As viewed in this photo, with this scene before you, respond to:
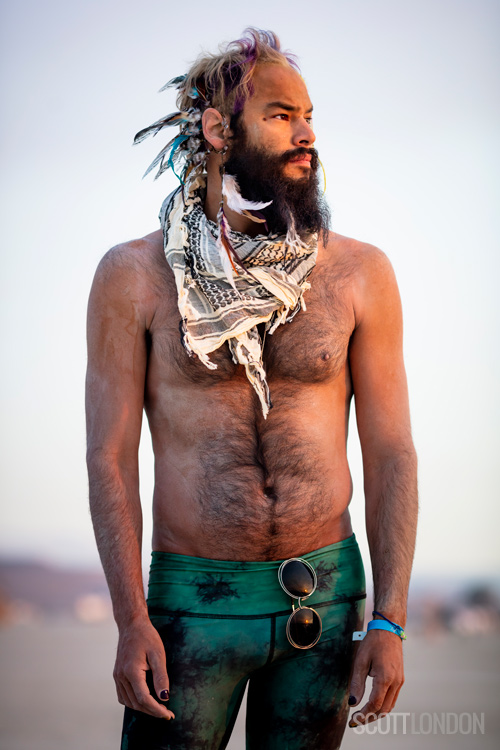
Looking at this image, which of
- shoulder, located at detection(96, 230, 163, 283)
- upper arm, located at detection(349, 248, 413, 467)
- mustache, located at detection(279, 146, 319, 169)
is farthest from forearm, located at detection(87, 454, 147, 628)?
mustache, located at detection(279, 146, 319, 169)

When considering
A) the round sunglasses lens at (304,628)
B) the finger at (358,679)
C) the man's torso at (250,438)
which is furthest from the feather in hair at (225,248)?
the finger at (358,679)

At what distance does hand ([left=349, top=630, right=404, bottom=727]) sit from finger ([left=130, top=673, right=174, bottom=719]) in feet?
1.17

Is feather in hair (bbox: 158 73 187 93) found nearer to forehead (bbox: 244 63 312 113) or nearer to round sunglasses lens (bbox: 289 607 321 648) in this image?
forehead (bbox: 244 63 312 113)

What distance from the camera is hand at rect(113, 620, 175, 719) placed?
64.3 inches

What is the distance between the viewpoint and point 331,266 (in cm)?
198

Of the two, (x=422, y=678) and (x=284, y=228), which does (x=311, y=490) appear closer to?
(x=284, y=228)

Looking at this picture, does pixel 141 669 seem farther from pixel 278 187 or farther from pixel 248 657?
pixel 278 187

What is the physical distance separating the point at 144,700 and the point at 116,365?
2.17ft

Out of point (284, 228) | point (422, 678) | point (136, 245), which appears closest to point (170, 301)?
point (136, 245)

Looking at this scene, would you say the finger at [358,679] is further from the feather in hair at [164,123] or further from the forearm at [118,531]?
the feather in hair at [164,123]

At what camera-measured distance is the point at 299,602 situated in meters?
1.79

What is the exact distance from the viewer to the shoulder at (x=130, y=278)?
6.16ft

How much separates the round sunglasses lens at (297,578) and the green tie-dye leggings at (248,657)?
24mm

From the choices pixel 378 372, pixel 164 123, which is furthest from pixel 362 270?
pixel 164 123
